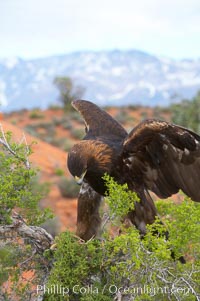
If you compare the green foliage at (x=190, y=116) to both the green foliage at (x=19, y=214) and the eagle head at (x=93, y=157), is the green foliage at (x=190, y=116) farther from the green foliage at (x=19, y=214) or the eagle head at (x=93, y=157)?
the green foliage at (x=19, y=214)

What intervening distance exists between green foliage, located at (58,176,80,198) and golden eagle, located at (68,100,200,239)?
9.00 meters

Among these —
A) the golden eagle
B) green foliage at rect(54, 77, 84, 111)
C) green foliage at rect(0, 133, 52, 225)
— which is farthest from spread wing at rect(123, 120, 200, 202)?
green foliage at rect(54, 77, 84, 111)

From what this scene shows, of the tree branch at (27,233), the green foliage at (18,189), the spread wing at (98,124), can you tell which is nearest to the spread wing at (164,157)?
the spread wing at (98,124)

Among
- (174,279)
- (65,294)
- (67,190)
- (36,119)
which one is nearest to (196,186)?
(174,279)

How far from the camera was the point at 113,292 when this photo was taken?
→ 4.05 meters

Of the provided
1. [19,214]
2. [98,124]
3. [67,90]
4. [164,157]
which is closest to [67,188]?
[98,124]

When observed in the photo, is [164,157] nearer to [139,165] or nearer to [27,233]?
[139,165]

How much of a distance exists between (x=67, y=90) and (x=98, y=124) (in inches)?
1141

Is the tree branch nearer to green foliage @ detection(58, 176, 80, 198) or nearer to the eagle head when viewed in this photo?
the eagle head

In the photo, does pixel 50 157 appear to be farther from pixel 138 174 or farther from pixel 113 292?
pixel 113 292

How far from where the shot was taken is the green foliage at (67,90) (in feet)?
113

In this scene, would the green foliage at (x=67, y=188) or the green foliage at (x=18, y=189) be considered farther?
the green foliage at (x=67, y=188)

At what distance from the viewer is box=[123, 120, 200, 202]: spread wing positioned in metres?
4.81

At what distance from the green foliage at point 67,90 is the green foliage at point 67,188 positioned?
64.1 feet
